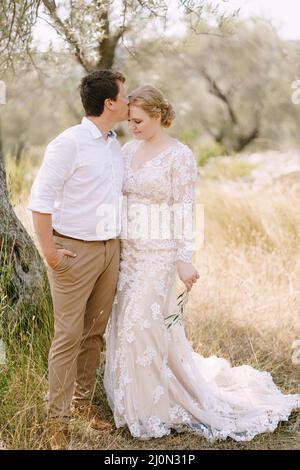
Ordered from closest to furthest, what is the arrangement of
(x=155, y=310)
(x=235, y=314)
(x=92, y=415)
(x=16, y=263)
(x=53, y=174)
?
(x=53, y=174) < (x=155, y=310) < (x=92, y=415) < (x=16, y=263) < (x=235, y=314)

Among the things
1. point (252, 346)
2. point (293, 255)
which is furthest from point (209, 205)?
point (252, 346)

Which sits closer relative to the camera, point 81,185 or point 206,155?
point 81,185

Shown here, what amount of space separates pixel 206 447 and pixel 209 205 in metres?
4.43

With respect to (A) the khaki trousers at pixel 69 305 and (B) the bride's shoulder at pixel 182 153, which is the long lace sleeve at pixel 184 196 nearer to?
(B) the bride's shoulder at pixel 182 153

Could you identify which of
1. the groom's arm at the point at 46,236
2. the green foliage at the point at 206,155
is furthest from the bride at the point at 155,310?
the green foliage at the point at 206,155

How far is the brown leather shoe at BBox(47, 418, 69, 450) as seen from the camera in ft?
11.8

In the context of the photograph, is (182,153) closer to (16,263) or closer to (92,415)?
(16,263)

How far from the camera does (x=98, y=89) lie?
12.0 feet

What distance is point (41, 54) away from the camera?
6469 millimetres

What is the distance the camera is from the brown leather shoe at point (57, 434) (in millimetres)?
3604

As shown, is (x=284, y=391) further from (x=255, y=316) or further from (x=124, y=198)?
(x=124, y=198)

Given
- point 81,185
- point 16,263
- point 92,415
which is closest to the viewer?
point 81,185

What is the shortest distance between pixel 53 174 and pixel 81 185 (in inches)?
8.0

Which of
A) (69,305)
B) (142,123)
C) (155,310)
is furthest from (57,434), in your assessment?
(142,123)
